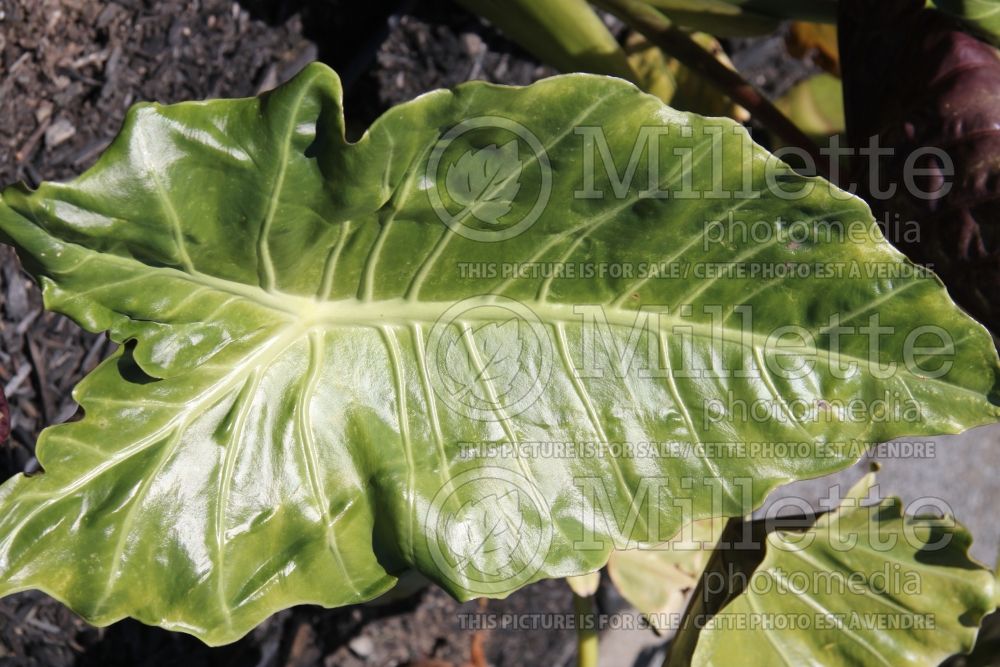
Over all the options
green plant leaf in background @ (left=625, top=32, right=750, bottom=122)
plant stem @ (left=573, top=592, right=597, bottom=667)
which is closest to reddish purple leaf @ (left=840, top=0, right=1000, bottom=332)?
green plant leaf in background @ (left=625, top=32, right=750, bottom=122)

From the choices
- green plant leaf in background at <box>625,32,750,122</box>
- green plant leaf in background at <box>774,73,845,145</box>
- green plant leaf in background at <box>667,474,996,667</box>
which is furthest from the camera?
green plant leaf in background at <box>774,73,845,145</box>

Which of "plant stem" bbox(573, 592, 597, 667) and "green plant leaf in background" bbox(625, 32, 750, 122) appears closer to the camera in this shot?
"plant stem" bbox(573, 592, 597, 667)

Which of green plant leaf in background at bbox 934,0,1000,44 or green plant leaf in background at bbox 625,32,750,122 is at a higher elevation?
green plant leaf in background at bbox 934,0,1000,44

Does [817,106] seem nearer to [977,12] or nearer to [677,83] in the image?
[677,83]

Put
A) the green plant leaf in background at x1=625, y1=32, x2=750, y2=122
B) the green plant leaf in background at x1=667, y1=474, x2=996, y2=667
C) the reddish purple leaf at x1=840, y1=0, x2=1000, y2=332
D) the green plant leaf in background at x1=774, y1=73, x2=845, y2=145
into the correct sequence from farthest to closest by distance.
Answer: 1. the green plant leaf in background at x1=774, y1=73, x2=845, y2=145
2. the green plant leaf in background at x1=625, y1=32, x2=750, y2=122
3. the green plant leaf in background at x1=667, y1=474, x2=996, y2=667
4. the reddish purple leaf at x1=840, y1=0, x2=1000, y2=332

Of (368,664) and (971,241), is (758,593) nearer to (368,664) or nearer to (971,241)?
(971,241)

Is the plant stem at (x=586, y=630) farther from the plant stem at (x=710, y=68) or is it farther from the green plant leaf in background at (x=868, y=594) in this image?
the plant stem at (x=710, y=68)

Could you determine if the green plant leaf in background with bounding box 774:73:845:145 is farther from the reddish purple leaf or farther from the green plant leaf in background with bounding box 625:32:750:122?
the reddish purple leaf

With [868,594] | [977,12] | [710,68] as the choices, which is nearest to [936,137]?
[977,12]

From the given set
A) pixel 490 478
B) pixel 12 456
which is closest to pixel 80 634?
pixel 12 456
